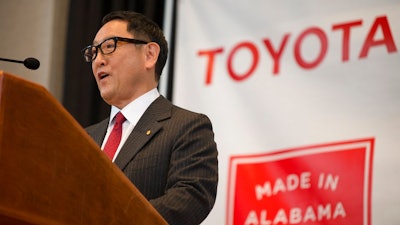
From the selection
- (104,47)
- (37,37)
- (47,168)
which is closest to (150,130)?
(104,47)

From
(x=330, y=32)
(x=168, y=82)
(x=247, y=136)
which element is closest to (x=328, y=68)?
(x=330, y=32)

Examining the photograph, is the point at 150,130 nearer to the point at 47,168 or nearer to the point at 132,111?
the point at 132,111

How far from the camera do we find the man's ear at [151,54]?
3.11 metres

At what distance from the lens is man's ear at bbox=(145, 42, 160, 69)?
3111 mm

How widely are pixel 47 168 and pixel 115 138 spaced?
1.15m

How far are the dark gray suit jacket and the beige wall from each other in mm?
2057

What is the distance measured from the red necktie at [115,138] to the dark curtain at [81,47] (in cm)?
167

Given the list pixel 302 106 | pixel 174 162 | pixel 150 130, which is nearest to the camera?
pixel 174 162

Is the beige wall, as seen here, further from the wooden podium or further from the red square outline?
the wooden podium

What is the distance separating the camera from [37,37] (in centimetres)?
492

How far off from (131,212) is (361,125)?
194 centimetres

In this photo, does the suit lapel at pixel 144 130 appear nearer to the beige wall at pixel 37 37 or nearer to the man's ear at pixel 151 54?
the man's ear at pixel 151 54

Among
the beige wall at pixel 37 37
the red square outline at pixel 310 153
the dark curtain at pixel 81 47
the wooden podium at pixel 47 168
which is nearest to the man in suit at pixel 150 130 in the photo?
the wooden podium at pixel 47 168

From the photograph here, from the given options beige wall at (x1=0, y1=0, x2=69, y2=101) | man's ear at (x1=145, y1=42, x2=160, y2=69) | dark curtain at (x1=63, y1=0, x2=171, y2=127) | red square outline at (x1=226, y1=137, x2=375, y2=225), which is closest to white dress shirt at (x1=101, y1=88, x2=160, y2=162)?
man's ear at (x1=145, y1=42, x2=160, y2=69)
